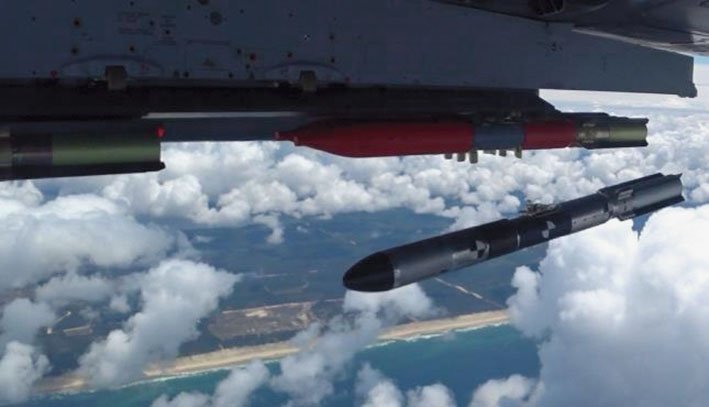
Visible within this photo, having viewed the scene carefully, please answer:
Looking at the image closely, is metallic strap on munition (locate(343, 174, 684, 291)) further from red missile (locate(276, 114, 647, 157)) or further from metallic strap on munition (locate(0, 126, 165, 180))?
metallic strap on munition (locate(0, 126, 165, 180))

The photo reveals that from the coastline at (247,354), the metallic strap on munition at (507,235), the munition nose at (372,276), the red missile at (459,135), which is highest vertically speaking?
the red missile at (459,135)

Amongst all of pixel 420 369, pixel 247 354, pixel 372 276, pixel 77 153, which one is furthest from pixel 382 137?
pixel 420 369

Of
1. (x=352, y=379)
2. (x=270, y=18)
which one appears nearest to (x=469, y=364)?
(x=352, y=379)

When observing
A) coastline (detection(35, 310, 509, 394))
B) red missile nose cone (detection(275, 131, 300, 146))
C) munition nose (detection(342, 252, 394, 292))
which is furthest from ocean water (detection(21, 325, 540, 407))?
red missile nose cone (detection(275, 131, 300, 146))

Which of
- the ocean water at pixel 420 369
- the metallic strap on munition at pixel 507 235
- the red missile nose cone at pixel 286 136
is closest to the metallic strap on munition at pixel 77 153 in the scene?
the red missile nose cone at pixel 286 136

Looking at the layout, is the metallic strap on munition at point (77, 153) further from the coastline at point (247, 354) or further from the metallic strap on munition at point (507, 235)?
the coastline at point (247, 354)

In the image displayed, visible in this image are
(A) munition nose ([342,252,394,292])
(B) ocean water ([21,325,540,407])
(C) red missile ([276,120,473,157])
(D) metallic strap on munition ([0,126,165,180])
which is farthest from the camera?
(B) ocean water ([21,325,540,407])
